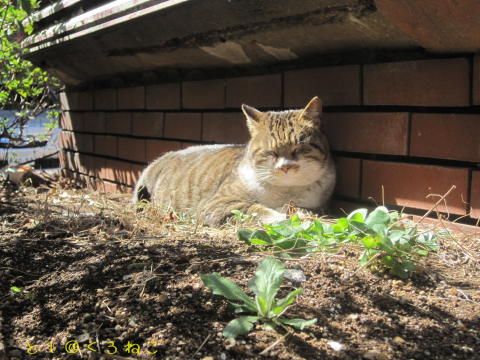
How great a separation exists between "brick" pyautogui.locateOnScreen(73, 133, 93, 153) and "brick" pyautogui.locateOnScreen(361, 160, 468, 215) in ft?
11.0

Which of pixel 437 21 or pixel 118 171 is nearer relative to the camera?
pixel 437 21

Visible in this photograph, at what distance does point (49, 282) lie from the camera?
55.2 inches

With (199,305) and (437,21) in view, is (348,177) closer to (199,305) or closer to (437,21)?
(437,21)

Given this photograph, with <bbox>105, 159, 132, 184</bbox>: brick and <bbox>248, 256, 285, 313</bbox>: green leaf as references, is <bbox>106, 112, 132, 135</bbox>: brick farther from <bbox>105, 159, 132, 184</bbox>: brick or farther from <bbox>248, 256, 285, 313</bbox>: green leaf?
<bbox>248, 256, 285, 313</bbox>: green leaf

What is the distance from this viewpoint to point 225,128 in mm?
3324

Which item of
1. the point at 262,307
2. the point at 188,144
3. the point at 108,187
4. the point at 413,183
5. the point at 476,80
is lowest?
the point at 108,187

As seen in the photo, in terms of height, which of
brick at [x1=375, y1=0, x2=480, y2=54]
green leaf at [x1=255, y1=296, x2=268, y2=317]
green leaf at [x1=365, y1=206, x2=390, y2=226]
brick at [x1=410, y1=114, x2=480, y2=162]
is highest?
brick at [x1=375, y1=0, x2=480, y2=54]

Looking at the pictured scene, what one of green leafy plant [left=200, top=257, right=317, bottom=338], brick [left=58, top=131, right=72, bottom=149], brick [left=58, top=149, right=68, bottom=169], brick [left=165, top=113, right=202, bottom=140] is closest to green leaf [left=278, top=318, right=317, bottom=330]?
green leafy plant [left=200, top=257, right=317, bottom=338]

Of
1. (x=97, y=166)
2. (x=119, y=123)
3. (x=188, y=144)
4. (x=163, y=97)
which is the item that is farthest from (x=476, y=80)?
(x=97, y=166)

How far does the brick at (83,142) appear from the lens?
484cm

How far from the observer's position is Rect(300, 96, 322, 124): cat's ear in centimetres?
239

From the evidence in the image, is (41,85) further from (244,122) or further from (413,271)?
(413,271)

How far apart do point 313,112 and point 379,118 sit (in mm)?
353

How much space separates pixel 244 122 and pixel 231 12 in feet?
3.21
